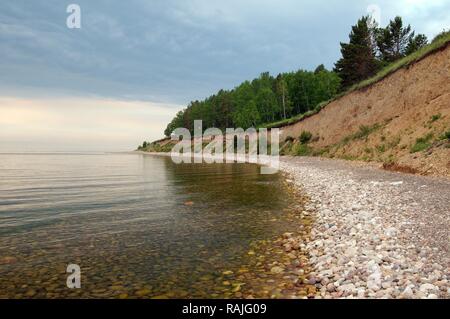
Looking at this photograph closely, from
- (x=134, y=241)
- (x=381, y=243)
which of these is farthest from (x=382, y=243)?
(x=134, y=241)

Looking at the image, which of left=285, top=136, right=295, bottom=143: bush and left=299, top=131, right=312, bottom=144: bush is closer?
left=299, top=131, right=312, bottom=144: bush

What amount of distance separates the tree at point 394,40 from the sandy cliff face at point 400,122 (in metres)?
17.7

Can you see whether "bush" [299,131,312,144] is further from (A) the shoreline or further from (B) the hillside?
(A) the shoreline

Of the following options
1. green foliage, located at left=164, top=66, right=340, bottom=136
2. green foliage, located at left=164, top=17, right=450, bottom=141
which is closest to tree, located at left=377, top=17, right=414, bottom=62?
A: green foliage, located at left=164, top=17, right=450, bottom=141

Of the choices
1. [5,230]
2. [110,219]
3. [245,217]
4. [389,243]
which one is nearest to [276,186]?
[245,217]

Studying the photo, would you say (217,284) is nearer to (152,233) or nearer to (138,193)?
(152,233)

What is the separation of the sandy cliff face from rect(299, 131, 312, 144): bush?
2.76m

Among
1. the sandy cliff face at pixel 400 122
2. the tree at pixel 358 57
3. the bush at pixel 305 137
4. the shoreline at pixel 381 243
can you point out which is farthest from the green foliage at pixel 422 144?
the tree at pixel 358 57

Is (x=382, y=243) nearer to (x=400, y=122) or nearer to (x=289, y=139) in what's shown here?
(x=400, y=122)

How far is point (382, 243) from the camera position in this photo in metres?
8.84

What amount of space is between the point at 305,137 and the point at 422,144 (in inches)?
1267

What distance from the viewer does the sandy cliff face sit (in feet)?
79.6

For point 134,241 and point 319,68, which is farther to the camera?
point 319,68
